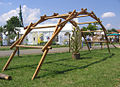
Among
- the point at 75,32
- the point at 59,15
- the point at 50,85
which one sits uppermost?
the point at 59,15

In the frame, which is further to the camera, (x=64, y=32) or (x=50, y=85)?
(x=64, y=32)

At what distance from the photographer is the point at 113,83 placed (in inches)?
153

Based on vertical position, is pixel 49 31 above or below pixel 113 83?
above

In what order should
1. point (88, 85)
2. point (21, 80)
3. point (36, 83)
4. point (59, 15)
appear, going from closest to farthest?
point (88, 85) → point (36, 83) → point (21, 80) → point (59, 15)

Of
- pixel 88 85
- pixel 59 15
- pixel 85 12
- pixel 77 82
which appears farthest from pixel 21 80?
pixel 85 12

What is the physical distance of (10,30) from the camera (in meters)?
34.1

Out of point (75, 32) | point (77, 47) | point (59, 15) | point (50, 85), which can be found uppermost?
point (59, 15)

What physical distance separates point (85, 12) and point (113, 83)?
3998 millimetres

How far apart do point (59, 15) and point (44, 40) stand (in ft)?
72.4

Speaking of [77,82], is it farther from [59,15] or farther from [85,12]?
[85,12]

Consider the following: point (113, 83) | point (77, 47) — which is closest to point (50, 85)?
point (113, 83)

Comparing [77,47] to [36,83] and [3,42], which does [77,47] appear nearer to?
[36,83]

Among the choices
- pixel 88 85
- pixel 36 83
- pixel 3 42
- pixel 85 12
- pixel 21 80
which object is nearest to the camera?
pixel 88 85

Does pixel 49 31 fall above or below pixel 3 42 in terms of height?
above
